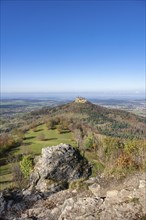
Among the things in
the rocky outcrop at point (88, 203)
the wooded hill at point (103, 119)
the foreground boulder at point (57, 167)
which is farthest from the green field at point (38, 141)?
the rocky outcrop at point (88, 203)

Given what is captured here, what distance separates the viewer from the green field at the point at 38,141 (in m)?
86.4

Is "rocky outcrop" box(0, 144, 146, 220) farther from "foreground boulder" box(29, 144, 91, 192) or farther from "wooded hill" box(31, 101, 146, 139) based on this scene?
"wooded hill" box(31, 101, 146, 139)

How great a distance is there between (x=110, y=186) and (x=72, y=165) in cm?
2448

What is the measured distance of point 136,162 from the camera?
79.8 ft

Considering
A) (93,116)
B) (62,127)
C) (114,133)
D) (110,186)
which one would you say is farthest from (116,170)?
(93,116)

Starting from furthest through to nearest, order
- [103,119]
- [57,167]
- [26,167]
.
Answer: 1. [103,119]
2. [26,167]
3. [57,167]

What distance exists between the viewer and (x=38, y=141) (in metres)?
104

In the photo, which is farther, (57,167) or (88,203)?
(57,167)

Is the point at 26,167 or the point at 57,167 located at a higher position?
the point at 57,167

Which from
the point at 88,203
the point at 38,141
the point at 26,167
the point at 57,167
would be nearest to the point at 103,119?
the point at 38,141

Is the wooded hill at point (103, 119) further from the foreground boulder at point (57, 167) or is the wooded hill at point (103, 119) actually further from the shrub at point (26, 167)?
the foreground boulder at point (57, 167)

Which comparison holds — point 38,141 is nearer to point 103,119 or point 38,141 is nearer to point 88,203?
point 103,119

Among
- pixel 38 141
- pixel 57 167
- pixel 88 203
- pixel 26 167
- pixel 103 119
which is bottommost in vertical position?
pixel 38 141

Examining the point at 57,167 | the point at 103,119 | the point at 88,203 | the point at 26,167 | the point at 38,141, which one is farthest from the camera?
the point at 103,119
